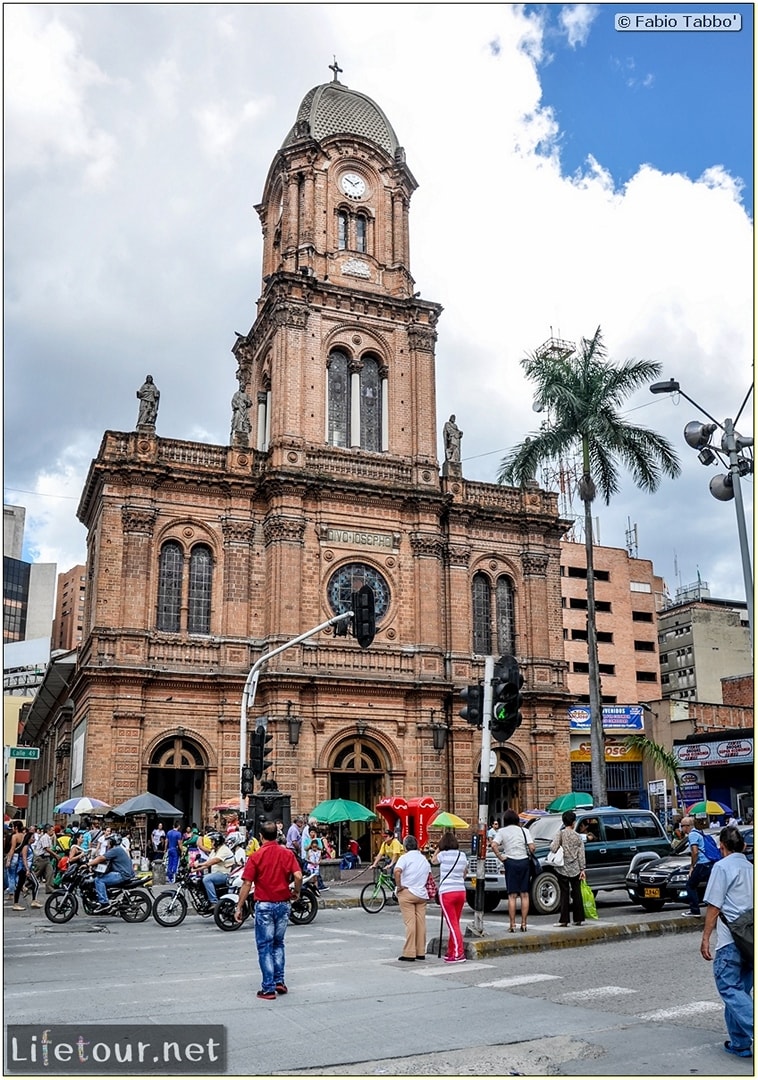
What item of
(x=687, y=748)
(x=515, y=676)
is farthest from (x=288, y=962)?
(x=687, y=748)

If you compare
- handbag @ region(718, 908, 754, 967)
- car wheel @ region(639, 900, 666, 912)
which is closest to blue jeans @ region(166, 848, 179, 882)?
car wheel @ region(639, 900, 666, 912)

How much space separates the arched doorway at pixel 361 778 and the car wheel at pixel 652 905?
1663 centimetres

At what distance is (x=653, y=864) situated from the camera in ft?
66.3

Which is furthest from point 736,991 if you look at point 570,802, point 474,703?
point 570,802

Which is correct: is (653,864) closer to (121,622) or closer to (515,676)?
(515,676)

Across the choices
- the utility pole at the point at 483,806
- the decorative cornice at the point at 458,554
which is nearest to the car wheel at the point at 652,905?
the utility pole at the point at 483,806

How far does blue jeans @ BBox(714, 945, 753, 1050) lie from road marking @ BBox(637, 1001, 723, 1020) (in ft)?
5.32

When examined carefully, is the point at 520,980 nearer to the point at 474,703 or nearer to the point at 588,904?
the point at 474,703

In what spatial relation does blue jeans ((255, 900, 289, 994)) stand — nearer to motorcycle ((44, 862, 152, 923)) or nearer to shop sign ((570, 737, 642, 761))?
motorcycle ((44, 862, 152, 923))

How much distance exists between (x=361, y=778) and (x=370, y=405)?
558 inches

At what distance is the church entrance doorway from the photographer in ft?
112

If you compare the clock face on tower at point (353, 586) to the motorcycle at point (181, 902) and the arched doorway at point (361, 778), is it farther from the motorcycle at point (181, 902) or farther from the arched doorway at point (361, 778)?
the motorcycle at point (181, 902)

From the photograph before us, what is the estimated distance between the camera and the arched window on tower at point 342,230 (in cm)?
4200

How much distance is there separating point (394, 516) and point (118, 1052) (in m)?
31.3
